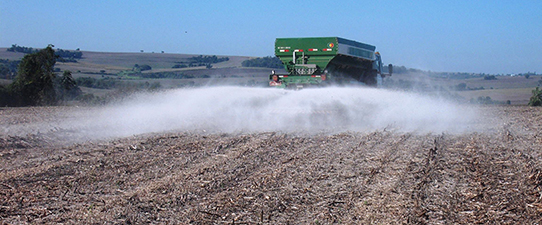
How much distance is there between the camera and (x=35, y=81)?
2295 cm

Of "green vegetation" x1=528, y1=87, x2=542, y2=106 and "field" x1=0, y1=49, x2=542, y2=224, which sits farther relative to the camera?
"green vegetation" x1=528, y1=87, x2=542, y2=106

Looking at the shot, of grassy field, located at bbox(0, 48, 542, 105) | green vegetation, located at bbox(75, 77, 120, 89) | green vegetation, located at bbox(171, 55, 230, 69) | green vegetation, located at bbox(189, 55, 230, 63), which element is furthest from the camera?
green vegetation, located at bbox(189, 55, 230, 63)

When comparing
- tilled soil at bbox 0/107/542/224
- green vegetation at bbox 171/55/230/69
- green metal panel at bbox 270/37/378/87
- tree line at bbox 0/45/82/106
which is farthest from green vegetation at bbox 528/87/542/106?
green vegetation at bbox 171/55/230/69

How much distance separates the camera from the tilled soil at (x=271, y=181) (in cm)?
509

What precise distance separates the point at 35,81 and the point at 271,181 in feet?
65.0

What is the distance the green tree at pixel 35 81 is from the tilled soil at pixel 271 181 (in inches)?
539

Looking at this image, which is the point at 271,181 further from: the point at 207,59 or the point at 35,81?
the point at 207,59

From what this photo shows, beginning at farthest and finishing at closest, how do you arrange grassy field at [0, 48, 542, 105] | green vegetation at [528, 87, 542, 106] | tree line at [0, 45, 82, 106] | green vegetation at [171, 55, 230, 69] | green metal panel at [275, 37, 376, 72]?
green vegetation at [171, 55, 230, 69] → grassy field at [0, 48, 542, 105] → green vegetation at [528, 87, 542, 106] → tree line at [0, 45, 82, 106] → green metal panel at [275, 37, 376, 72]

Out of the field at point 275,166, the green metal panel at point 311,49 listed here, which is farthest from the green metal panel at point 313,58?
the field at point 275,166

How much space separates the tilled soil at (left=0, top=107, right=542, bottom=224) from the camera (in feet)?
16.7

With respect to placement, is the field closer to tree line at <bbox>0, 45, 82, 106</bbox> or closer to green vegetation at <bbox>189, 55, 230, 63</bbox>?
tree line at <bbox>0, 45, 82, 106</bbox>

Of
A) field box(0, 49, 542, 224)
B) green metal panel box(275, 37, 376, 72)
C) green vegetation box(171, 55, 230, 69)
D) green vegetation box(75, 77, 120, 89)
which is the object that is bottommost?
green vegetation box(75, 77, 120, 89)

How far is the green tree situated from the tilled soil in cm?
1369

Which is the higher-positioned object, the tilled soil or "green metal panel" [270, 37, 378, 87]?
"green metal panel" [270, 37, 378, 87]
